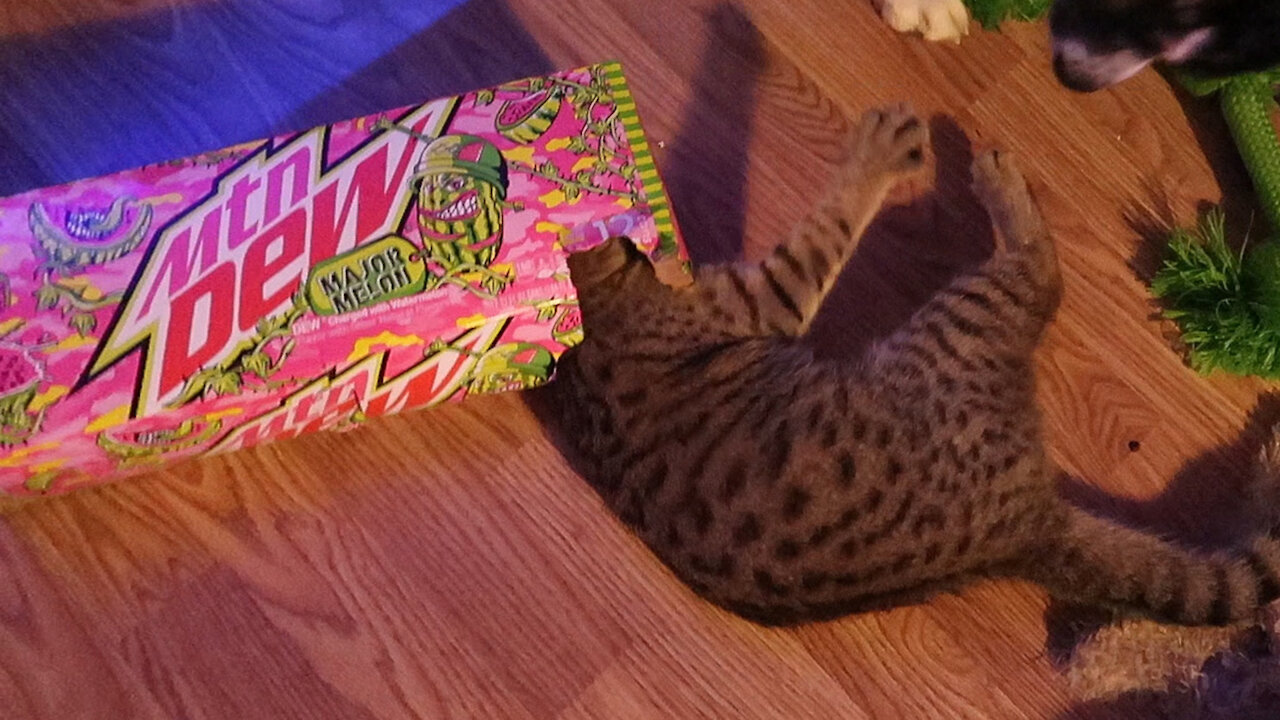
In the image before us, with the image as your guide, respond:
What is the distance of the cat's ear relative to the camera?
34.4 inches

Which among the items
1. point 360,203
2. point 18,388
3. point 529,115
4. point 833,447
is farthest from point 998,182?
point 18,388

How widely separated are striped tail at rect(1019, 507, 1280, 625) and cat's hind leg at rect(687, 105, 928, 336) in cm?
33

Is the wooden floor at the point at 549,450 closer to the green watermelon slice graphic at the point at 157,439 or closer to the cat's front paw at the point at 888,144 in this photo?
the cat's front paw at the point at 888,144

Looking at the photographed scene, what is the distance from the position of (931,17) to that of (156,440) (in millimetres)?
916

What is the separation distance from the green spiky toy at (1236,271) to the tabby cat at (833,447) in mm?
141

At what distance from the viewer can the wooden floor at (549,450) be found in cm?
98

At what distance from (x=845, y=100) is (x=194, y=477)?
823 mm

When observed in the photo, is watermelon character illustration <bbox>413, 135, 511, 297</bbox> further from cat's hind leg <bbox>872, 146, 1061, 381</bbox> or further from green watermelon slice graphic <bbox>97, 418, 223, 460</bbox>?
cat's hind leg <bbox>872, 146, 1061, 381</bbox>

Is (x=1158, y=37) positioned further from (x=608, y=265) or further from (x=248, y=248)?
(x=248, y=248)

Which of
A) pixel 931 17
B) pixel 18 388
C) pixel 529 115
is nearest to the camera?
pixel 18 388

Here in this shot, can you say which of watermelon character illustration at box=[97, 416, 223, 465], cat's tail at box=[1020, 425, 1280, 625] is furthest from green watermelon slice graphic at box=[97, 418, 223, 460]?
cat's tail at box=[1020, 425, 1280, 625]

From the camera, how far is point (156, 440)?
830 millimetres

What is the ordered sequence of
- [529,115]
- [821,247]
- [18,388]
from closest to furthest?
[18,388] < [529,115] < [821,247]

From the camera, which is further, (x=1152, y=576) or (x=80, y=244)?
(x=1152, y=576)
